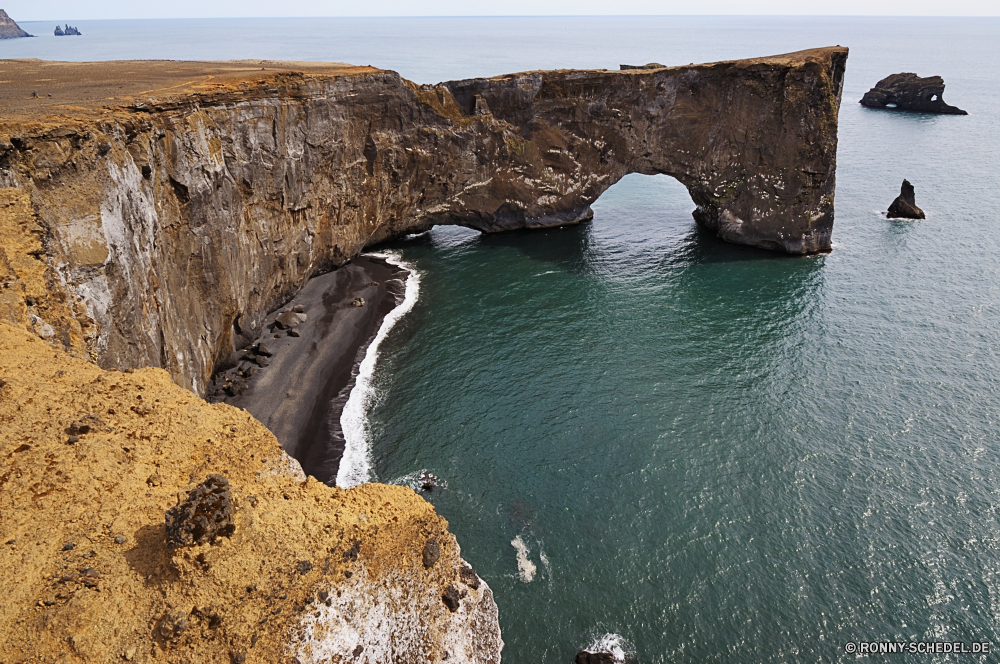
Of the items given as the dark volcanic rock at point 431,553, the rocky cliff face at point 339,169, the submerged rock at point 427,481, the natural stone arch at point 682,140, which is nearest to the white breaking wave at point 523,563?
the submerged rock at point 427,481

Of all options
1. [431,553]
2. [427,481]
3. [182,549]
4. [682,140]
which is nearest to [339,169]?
[427,481]

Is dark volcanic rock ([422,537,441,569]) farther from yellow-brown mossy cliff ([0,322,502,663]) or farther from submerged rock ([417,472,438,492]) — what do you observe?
submerged rock ([417,472,438,492])

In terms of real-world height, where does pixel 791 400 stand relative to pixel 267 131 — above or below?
below

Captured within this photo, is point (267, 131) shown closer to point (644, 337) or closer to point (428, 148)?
point (428, 148)

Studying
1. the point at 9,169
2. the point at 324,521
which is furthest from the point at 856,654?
the point at 9,169

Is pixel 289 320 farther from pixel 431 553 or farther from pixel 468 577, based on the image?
pixel 431 553

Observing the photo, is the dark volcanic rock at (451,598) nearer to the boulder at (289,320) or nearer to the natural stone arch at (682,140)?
the boulder at (289,320)
